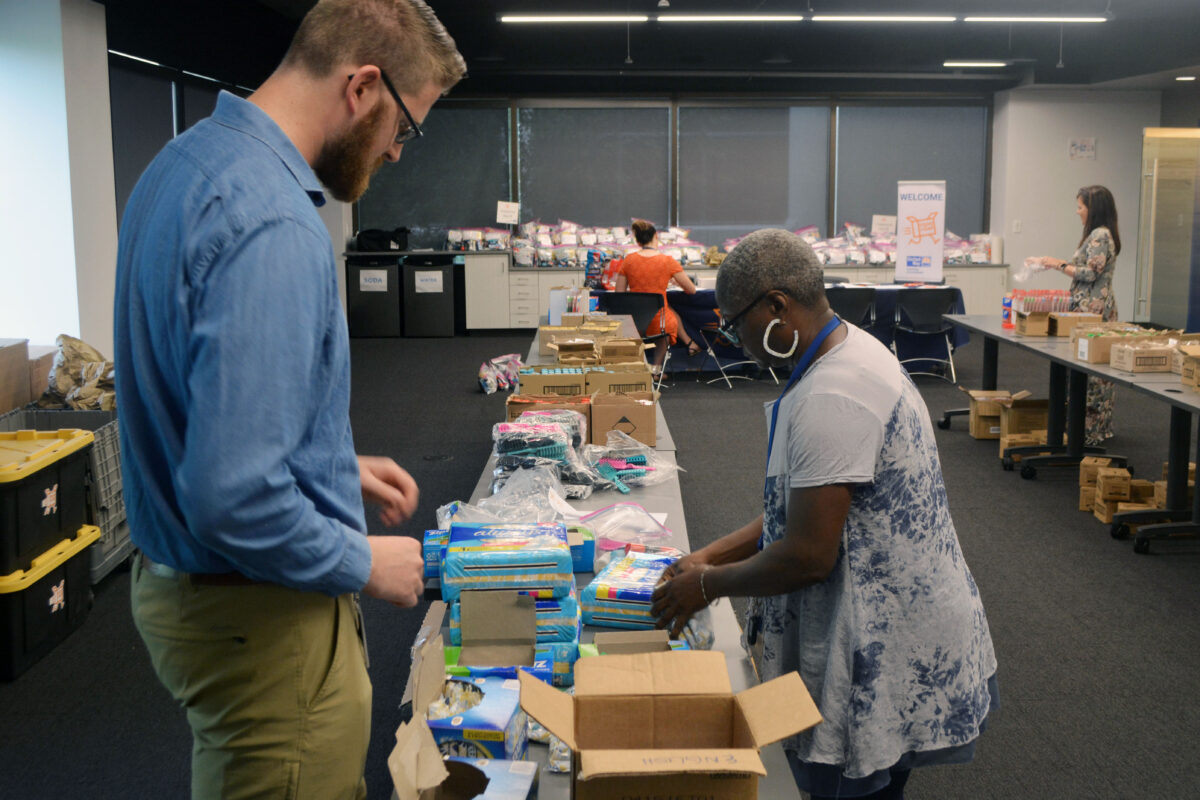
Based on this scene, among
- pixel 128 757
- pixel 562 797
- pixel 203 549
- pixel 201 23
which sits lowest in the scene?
pixel 128 757

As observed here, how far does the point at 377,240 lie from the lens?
11938 millimetres

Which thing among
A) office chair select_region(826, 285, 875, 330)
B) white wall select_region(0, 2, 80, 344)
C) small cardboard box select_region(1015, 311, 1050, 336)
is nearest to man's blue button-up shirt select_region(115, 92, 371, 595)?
white wall select_region(0, 2, 80, 344)

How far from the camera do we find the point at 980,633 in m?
1.73

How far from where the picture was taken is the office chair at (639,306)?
26.9 feet

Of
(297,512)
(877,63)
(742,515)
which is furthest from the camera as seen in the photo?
(877,63)

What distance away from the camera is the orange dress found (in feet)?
27.4

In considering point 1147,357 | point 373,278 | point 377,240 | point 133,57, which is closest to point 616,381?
point 1147,357

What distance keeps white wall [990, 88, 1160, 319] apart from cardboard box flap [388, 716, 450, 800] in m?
12.0

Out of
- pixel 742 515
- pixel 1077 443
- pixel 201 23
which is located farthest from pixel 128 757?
pixel 201 23

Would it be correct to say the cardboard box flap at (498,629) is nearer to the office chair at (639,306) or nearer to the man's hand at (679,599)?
the man's hand at (679,599)

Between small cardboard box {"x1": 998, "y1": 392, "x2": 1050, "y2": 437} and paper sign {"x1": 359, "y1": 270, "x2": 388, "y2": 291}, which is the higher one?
paper sign {"x1": 359, "y1": 270, "x2": 388, "y2": 291}

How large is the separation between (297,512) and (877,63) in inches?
478

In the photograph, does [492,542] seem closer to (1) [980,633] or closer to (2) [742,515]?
(1) [980,633]

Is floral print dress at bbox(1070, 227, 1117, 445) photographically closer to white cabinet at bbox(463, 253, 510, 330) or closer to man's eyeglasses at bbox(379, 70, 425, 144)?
man's eyeglasses at bbox(379, 70, 425, 144)
